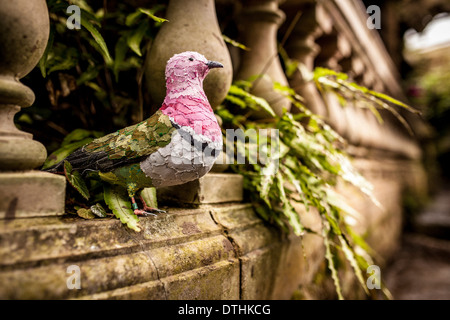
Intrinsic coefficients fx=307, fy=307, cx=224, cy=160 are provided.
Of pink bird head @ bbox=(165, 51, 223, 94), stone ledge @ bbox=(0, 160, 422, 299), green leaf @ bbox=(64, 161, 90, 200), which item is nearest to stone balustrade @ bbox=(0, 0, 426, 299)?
stone ledge @ bbox=(0, 160, 422, 299)

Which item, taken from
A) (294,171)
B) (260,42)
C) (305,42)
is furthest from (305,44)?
(294,171)

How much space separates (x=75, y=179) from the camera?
3.22 feet

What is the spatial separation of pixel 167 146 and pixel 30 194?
0.38 meters

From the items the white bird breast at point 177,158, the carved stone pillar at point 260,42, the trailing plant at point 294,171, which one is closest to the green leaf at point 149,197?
the white bird breast at point 177,158

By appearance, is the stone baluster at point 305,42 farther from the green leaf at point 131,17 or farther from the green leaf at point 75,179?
the green leaf at point 75,179

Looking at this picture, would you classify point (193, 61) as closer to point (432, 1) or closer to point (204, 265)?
point (204, 265)

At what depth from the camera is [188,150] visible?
0.94 meters

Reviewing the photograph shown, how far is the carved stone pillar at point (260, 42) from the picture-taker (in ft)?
5.87

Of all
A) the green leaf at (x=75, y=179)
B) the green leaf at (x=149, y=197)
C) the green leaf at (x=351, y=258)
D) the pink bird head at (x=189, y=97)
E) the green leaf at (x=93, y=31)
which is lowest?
the green leaf at (x=351, y=258)

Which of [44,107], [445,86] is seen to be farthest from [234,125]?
[445,86]

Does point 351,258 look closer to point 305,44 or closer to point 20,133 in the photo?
point 20,133

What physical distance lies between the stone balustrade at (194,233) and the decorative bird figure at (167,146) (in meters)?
0.15

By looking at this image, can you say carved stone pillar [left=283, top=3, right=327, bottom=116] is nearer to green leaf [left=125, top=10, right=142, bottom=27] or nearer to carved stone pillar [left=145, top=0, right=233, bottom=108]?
carved stone pillar [left=145, top=0, right=233, bottom=108]

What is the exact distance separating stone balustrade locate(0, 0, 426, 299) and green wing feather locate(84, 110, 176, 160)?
19 cm
